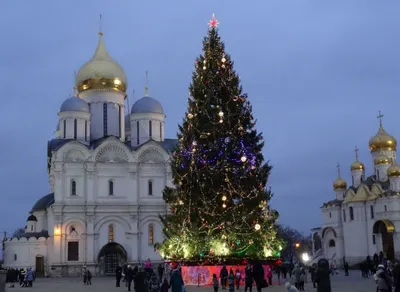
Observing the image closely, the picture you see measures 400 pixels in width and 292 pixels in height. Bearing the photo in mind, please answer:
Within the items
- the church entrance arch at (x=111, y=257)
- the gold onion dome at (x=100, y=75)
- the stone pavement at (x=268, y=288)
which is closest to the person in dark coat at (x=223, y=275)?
the stone pavement at (x=268, y=288)

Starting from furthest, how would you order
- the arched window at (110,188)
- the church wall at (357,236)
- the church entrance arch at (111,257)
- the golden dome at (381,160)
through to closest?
the golden dome at (381,160), the church wall at (357,236), the arched window at (110,188), the church entrance arch at (111,257)

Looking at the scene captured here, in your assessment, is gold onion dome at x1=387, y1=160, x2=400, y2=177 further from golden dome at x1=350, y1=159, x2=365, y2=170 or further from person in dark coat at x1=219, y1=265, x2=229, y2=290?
person in dark coat at x1=219, y1=265, x2=229, y2=290

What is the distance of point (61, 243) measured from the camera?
4509cm

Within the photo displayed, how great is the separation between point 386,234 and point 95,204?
24.9 metres

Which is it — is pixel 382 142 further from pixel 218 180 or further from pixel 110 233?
pixel 218 180

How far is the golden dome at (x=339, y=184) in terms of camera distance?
197ft

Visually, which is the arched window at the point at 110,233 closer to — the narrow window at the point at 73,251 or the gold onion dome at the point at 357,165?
the narrow window at the point at 73,251

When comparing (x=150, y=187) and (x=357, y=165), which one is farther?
(x=357, y=165)

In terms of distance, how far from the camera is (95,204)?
151 feet

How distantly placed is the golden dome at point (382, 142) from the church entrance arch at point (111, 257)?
84.8 ft

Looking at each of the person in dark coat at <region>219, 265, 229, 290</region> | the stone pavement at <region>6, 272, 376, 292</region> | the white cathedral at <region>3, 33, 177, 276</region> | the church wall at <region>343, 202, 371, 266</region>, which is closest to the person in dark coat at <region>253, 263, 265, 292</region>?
the stone pavement at <region>6, 272, 376, 292</region>

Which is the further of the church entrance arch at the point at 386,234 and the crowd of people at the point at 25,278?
the church entrance arch at the point at 386,234

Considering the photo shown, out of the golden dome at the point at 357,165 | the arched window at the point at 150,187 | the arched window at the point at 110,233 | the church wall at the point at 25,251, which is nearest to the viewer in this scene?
the arched window at the point at 110,233

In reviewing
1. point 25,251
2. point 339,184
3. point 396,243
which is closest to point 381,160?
point 339,184
